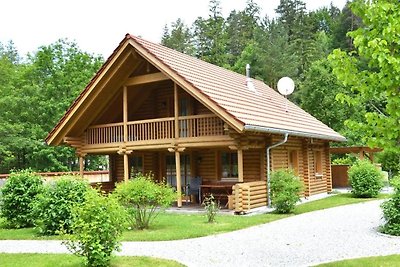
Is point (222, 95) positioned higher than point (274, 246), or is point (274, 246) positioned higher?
point (222, 95)

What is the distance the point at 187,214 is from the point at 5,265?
7382 millimetres

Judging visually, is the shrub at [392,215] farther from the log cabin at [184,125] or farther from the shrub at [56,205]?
the shrub at [56,205]

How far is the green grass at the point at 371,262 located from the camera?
23.2 feet

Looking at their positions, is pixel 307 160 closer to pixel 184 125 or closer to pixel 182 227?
pixel 184 125

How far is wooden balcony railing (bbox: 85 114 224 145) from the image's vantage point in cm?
1566

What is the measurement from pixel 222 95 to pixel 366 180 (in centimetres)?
761

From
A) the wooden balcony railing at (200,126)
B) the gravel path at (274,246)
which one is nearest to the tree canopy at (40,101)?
the wooden balcony railing at (200,126)

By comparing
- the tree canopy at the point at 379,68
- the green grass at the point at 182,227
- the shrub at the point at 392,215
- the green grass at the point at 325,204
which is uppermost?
the tree canopy at the point at 379,68

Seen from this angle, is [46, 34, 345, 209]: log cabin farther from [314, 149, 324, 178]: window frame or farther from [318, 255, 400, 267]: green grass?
[318, 255, 400, 267]: green grass

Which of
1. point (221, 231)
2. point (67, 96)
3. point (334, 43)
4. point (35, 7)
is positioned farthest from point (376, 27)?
point (334, 43)

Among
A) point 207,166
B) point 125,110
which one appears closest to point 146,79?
point 125,110

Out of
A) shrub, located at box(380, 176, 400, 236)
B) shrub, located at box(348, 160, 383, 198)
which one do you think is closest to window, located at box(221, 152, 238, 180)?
shrub, located at box(348, 160, 383, 198)

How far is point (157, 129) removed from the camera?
17.0 meters

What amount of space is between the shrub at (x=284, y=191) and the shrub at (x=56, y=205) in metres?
6.16
